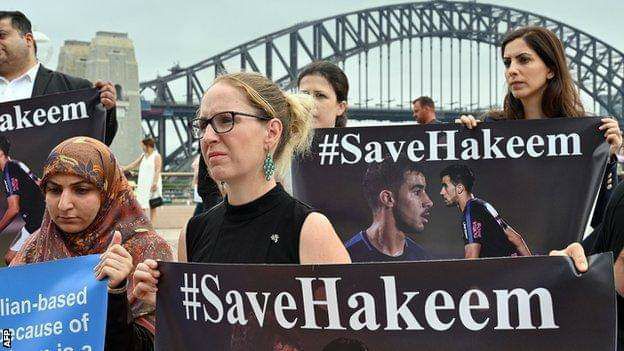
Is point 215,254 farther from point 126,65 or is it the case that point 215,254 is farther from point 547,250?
point 126,65

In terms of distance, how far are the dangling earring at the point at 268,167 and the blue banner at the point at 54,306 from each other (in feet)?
1.71

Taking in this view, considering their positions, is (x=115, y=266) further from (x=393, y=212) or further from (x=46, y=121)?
(x=46, y=121)

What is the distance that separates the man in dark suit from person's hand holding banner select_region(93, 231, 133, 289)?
1.91m

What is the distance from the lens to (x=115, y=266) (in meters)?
2.26

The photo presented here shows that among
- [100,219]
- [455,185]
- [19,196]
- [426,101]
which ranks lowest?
[100,219]

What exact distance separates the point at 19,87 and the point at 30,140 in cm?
29

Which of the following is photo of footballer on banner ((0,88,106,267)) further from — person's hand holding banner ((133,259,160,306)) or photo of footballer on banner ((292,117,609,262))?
person's hand holding banner ((133,259,160,306))

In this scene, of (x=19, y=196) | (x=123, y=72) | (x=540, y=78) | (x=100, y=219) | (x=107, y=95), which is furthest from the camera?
(x=123, y=72)

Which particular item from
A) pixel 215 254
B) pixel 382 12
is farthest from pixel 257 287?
pixel 382 12

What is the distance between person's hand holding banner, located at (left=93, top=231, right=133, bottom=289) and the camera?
2.26m

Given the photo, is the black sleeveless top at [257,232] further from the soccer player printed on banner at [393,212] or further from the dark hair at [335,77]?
the dark hair at [335,77]

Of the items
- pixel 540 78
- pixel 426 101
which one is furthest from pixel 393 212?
pixel 426 101

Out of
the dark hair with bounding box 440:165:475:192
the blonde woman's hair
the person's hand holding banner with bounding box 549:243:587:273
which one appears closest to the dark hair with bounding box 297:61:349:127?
the dark hair with bounding box 440:165:475:192

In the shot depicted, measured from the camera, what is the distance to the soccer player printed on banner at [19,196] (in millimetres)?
4137
